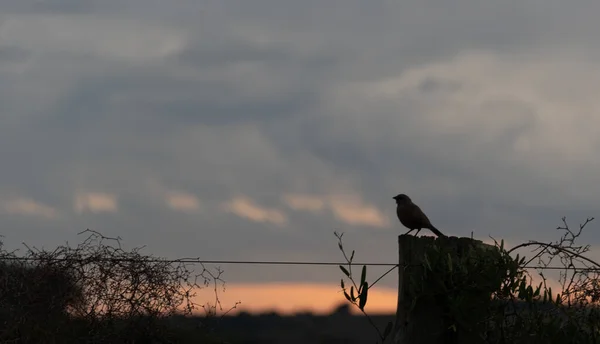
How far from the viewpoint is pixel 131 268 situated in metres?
6.29

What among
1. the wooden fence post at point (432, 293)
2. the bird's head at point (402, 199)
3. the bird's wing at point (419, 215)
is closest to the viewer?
the wooden fence post at point (432, 293)

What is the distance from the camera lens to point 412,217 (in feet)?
22.3

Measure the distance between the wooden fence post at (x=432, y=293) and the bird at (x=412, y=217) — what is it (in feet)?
4.21

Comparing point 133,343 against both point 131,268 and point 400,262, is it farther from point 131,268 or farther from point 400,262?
point 400,262

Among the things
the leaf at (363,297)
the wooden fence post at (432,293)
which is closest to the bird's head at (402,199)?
the wooden fence post at (432,293)

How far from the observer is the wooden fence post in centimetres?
535

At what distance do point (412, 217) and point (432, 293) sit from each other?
4.96ft

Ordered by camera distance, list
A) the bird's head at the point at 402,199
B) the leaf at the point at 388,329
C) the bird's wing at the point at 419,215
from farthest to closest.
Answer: the bird's head at the point at 402,199, the bird's wing at the point at 419,215, the leaf at the point at 388,329

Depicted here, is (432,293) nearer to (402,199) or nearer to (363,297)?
(363,297)

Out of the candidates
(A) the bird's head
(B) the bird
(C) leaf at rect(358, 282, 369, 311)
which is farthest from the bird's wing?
(C) leaf at rect(358, 282, 369, 311)

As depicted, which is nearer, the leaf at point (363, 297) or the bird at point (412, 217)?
the leaf at point (363, 297)

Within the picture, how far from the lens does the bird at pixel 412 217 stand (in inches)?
268

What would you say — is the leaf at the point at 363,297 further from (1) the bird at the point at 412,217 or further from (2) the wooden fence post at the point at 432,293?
(1) the bird at the point at 412,217

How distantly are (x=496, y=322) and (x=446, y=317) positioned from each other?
384 millimetres
